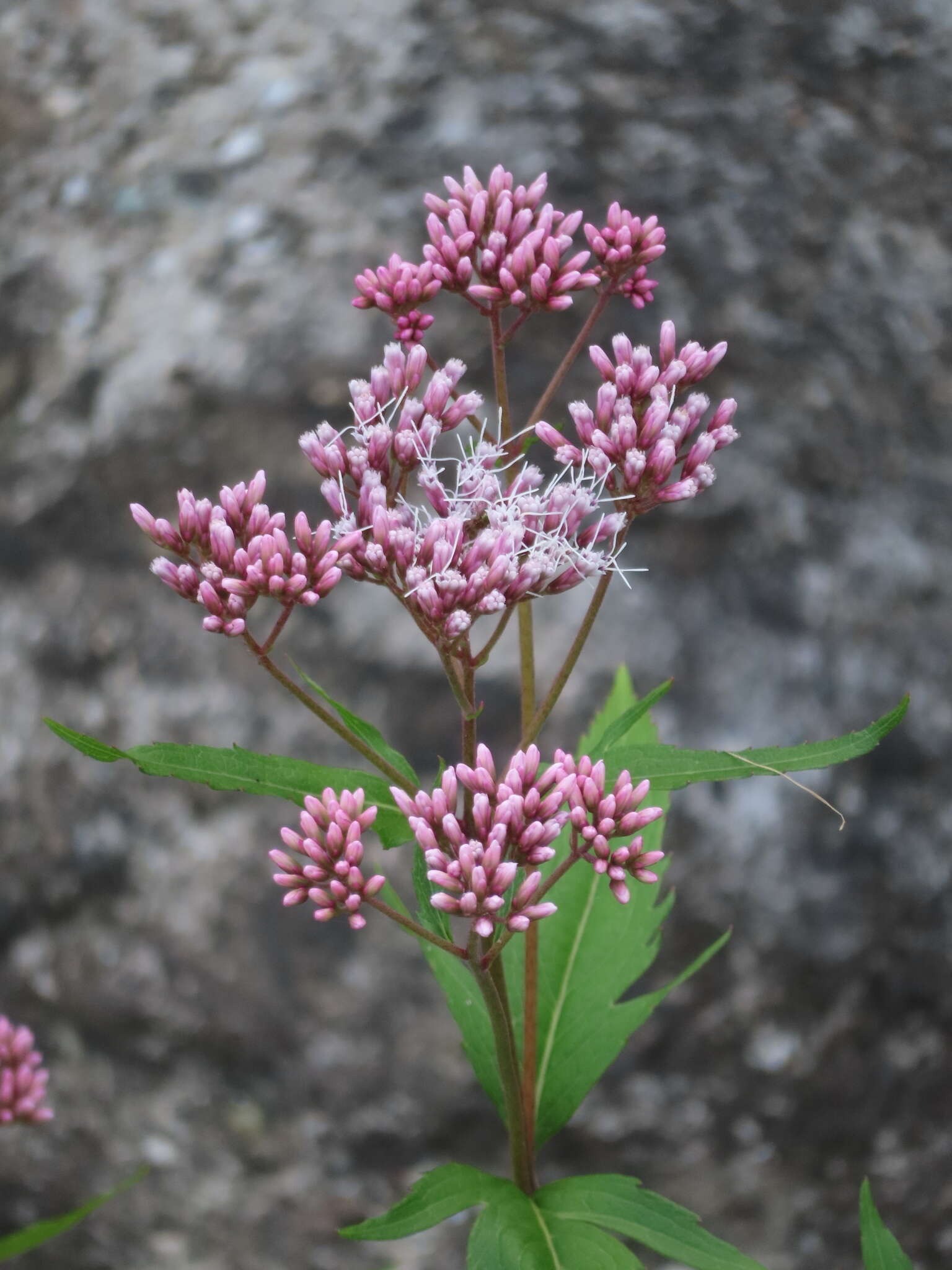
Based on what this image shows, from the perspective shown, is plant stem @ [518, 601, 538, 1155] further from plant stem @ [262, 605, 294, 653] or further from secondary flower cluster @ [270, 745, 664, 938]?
plant stem @ [262, 605, 294, 653]

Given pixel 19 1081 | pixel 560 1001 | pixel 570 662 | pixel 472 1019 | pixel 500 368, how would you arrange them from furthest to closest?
pixel 19 1081
pixel 560 1001
pixel 472 1019
pixel 500 368
pixel 570 662

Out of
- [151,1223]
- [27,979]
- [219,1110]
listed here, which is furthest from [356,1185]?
[27,979]

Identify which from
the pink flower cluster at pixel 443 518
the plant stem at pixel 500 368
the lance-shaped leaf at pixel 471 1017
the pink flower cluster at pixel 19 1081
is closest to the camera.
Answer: the pink flower cluster at pixel 443 518

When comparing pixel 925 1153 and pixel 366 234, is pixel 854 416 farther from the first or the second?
pixel 925 1153

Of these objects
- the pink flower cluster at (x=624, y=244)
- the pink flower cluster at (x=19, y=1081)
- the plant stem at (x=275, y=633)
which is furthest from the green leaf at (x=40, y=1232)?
the pink flower cluster at (x=624, y=244)

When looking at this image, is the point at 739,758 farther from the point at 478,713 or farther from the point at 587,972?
the point at 587,972

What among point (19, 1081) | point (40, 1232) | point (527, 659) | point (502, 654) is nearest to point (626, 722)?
point (527, 659)

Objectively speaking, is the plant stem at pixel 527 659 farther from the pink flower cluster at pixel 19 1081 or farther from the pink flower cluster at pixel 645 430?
the pink flower cluster at pixel 19 1081

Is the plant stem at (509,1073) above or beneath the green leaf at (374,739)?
beneath
